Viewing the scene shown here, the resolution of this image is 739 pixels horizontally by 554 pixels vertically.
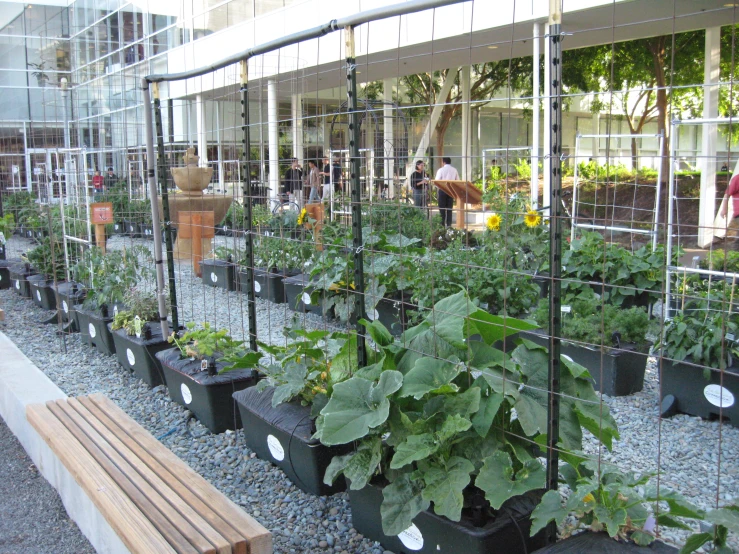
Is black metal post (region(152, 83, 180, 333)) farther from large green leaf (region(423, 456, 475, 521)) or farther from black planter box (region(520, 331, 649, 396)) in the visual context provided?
large green leaf (region(423, 456, 475, 521))

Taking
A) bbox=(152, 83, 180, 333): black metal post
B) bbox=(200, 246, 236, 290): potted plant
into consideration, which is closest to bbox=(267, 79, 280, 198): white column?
bbox=(152, 83, 180, 333): black metal post

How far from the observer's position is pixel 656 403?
15.8 ft

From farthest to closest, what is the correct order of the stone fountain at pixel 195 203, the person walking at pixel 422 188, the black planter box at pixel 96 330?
the stone fountain at pixel 195 203, the black planter box at pixel 96 330, the person walking at pixel 422 188

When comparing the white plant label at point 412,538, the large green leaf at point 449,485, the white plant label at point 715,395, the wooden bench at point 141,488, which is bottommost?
the white plant label at point 412,538

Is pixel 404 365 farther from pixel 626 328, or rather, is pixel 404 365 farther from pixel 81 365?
pixel 81 365

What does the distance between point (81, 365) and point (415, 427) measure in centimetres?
438

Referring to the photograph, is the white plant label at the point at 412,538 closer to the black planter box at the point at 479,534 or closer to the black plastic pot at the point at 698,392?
the black planter box at the point at 479,534

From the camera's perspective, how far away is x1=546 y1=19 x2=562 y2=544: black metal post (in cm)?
238

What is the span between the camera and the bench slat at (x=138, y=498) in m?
2.60

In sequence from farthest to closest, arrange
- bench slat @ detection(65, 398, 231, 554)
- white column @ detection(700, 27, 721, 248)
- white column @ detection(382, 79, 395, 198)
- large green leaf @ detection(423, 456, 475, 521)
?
white column @ detection(700, 27, 721, 248), white column @ detection(382, 79, 395, 198), bench slat @ detection(65, 398, 231, 554), large green leaf @ detection(423, 456, 475, 521)

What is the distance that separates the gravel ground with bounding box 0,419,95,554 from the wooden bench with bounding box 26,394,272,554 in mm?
326

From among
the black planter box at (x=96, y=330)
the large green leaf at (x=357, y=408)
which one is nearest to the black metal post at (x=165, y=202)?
the black planter box at (x=96, y=330)

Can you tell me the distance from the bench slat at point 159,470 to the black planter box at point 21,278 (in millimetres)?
5934

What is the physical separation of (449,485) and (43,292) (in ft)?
24.2
